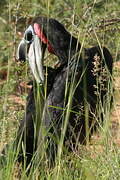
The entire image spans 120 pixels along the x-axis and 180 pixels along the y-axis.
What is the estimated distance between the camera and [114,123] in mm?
4359

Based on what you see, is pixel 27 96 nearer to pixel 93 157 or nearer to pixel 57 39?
pixel 57 39

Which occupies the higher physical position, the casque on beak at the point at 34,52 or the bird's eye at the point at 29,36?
the bird's eye at the point at 29,36

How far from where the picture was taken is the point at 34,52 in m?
3.77

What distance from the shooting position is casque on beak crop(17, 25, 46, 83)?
12.1 ft

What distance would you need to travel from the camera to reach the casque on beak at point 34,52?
369 centimetres

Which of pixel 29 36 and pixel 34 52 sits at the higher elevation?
pixel 29 36

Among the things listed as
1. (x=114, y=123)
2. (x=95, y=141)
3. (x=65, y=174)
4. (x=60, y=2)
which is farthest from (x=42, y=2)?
(x=65, y=174)

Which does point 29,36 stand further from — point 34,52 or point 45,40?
point 34,52

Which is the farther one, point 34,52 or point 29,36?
point 29,36

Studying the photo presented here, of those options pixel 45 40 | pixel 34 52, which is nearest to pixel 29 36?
pixel 45 40

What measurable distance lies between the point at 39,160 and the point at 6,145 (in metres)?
0.38

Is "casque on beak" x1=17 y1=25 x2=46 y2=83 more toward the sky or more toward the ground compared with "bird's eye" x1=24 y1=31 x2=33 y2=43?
more toward the ground

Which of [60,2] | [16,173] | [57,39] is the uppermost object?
[60,2]

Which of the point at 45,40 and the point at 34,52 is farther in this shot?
the point at 45,40
